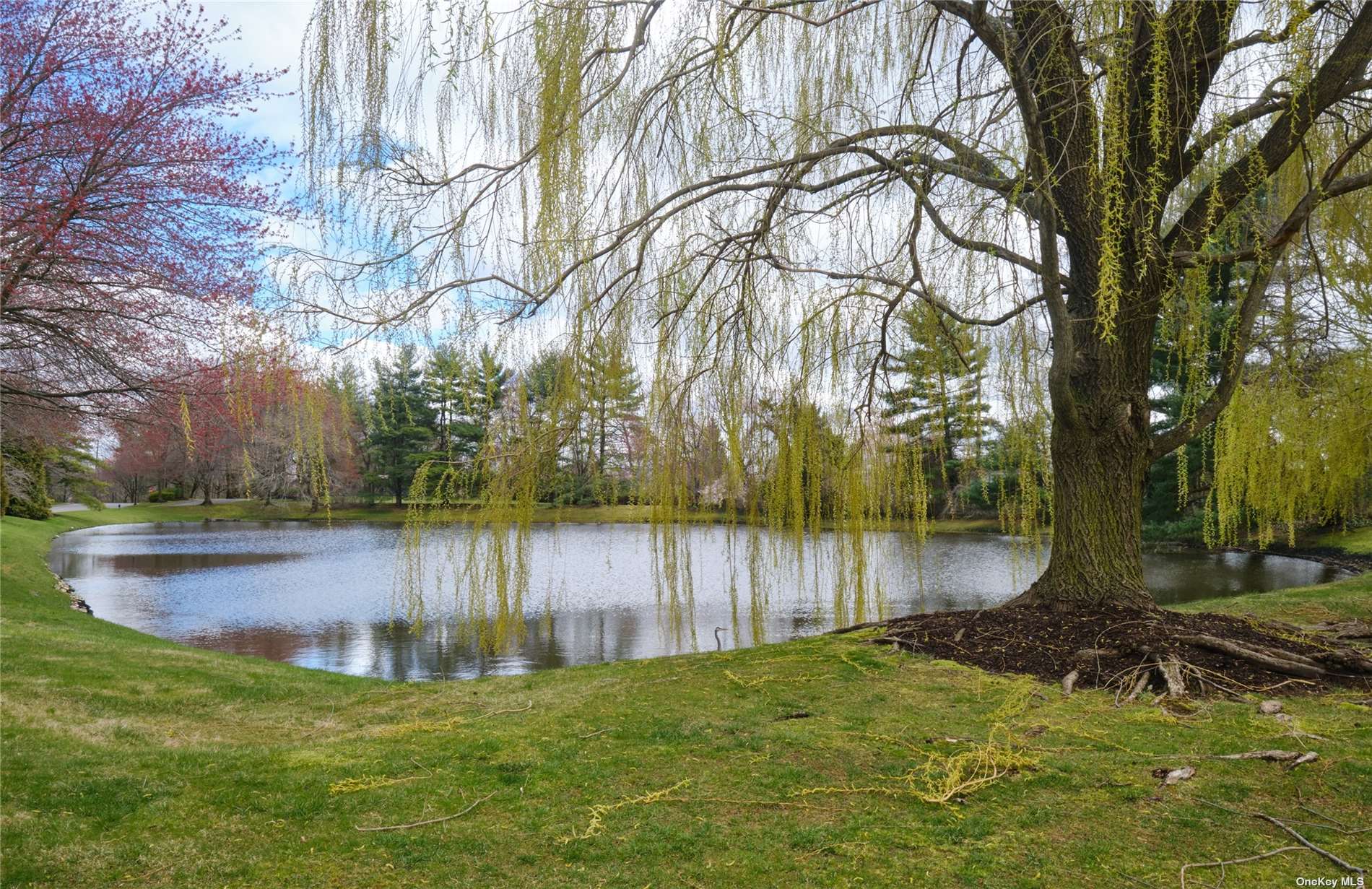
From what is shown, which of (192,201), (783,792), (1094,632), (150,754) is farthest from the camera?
(192,201)

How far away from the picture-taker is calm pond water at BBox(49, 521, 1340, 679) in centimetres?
675

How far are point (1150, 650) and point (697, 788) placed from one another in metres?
2.56

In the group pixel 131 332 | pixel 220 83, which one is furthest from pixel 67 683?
pixel 220 83

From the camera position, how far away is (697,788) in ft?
9.29

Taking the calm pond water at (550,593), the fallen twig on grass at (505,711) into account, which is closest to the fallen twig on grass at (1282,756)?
the calm pond water at (550,593)

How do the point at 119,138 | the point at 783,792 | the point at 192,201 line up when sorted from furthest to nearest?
the point at 192,201 < the point at 119,138 < the point at 783,792

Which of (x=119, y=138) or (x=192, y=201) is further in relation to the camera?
(x=192, y=201)

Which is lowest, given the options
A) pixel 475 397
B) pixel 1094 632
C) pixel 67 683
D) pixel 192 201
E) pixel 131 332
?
pixel 67 683

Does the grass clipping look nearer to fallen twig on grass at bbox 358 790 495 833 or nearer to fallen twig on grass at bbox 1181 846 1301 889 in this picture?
fallen twig on grass at bbox 1181 846 1301 889

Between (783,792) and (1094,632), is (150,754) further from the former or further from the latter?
(1094,632)

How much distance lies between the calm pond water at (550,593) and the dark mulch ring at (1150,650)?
53cm

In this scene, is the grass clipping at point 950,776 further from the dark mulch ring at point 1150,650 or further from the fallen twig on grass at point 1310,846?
the dark mulch ring at point 1150,650

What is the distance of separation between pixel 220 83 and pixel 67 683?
15.4 ft

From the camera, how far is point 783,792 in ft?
8.98
